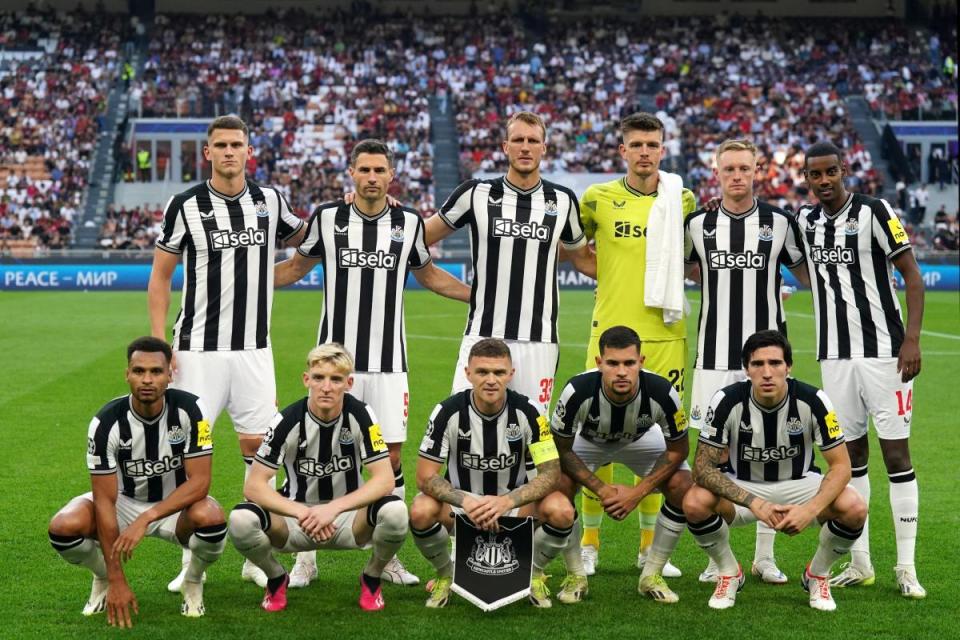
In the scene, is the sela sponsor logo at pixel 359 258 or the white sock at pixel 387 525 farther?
the sela sponsor logo at pixel 359 258

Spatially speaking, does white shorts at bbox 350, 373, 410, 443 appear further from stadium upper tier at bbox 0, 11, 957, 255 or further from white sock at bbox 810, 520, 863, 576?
stadium upper tier at bbox 0, 11, 957, 255

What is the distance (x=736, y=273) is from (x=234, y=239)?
258 cm

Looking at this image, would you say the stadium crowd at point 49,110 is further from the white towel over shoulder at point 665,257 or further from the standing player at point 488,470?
the standing player at point 488,470

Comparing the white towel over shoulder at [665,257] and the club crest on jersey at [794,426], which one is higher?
the white towel over shoulder at [665,257]

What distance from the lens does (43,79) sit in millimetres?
36250

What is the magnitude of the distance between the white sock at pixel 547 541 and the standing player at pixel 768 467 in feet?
1.90

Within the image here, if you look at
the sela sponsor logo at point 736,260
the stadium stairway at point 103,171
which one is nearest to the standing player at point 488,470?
the sela sponsor logo at point 736,260

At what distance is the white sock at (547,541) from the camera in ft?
18.1

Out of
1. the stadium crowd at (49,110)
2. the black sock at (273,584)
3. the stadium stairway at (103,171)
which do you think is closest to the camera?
the black sock at (273,584)

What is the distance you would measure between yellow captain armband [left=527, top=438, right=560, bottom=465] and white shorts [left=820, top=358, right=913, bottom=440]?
152cm

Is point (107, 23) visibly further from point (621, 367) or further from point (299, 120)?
point (621, 367)

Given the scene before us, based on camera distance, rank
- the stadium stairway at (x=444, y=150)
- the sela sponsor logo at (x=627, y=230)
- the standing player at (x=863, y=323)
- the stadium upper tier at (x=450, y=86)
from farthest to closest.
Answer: the stadium upper tier at (x=450, y=86) < the stadium stairway at (x=444, y=150) < the sela sponsor logo at (x=627, y=230) < the standing player at (x=863, y=323)

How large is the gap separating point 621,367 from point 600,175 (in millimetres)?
27484

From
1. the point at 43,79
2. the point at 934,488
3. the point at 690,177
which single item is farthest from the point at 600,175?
the point at 934,488
